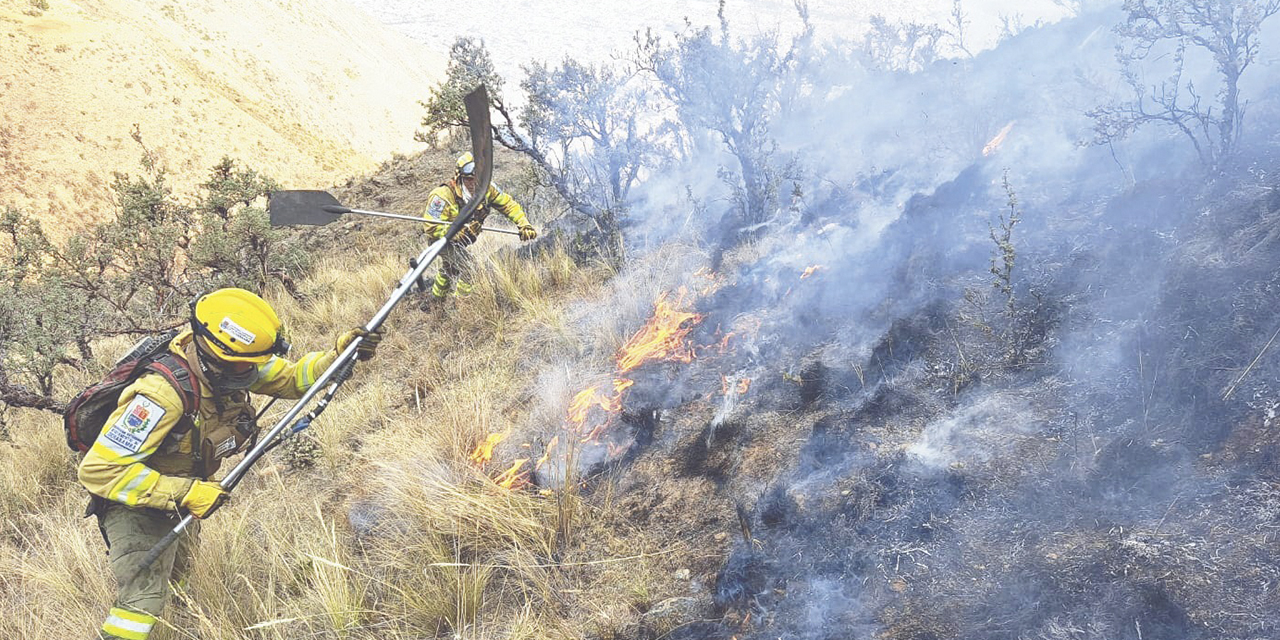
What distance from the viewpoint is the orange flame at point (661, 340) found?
4926mm

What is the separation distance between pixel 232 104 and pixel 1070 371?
3956 cm

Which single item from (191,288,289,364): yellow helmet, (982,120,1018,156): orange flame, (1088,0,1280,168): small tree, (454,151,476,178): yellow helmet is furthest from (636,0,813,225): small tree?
(191,288,289,364): yellow helmet

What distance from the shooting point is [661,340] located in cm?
513

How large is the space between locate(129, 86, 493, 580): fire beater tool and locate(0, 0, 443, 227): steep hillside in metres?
27.7

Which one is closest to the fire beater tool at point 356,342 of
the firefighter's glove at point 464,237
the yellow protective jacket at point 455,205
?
the yellow protective jacket at point 455,205

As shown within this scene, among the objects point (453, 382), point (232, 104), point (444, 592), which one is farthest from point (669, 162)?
point (232, 104)

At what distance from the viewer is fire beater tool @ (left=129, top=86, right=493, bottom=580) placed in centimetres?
319

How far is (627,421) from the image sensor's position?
4.26 m

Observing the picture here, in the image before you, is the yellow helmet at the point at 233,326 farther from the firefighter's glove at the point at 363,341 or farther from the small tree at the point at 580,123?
the small tree at the point at 580,123

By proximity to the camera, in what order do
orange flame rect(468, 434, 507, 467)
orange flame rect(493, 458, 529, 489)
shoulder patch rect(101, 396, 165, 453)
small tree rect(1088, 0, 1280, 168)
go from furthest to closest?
1. orange flame rect(468, 434, 507, 467)
2. small tree rect(1088, 0, 1280, 168)
3. orange flame rect(493, 458, 529, 489)
4. shoulder patch rect(101, 396, 165, 453)

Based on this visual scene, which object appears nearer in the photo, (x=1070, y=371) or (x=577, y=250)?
(x=1070, y=371)

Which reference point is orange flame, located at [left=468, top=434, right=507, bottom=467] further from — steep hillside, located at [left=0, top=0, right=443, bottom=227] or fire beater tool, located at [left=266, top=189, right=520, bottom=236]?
steep hillside, located at [left=0, top=0, right=443, bottom=227]

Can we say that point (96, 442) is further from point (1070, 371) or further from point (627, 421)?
point (1070, 371)

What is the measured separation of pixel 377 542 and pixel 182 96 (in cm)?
3662
